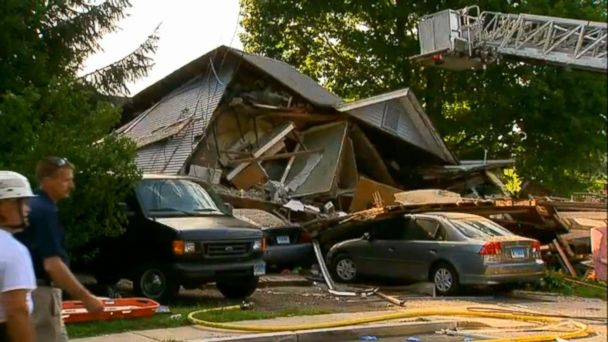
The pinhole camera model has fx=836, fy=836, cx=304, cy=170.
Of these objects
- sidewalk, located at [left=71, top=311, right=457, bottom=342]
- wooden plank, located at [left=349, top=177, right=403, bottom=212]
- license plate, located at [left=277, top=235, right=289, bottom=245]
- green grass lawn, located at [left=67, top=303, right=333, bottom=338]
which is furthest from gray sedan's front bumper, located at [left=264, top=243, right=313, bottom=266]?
sidewalk, located at [left=71, top=311, right=457, bottom=342]

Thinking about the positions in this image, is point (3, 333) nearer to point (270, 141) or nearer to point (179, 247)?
point (179, 247)

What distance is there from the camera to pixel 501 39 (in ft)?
50.8

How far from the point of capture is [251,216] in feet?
61.5

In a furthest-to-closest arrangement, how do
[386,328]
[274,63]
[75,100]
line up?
[274,63] < [75,100] < [386,328]

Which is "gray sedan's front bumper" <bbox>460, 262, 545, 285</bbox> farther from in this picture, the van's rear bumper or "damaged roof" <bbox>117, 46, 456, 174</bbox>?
"damaged roof" <bbox>117, 46, 456, 174</bbox>

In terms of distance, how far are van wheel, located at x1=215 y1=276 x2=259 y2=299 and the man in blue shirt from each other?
8091mm

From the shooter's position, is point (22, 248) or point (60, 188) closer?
point (22, 248)

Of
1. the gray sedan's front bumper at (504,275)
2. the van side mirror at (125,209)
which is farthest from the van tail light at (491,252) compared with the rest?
the van side mirror at (125,209)

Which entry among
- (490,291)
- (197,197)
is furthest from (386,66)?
(197,197)

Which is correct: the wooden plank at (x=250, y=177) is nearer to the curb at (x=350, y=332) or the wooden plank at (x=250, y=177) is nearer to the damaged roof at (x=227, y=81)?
the damaged roof at (x=227, y=81)

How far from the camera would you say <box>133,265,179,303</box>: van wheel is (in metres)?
12.8

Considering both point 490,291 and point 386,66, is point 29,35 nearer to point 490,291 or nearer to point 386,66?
point 490,291

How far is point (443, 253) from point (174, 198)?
206 inches

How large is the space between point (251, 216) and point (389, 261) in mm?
3583
